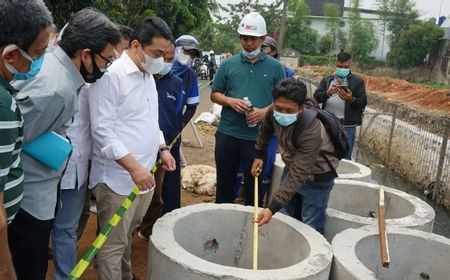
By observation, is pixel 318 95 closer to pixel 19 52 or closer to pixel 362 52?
pixel 19 52

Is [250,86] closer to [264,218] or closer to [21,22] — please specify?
[264,218]

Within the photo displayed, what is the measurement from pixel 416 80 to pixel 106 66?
38.6 m

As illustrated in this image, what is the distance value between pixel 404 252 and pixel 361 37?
4591 centimetres

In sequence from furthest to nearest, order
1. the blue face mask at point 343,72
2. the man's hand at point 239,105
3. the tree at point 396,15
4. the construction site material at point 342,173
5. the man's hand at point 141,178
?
1. the tree at point 396,15
2. the blue face mask at point 343,72
3. the construction site material at point 342,173
4. the man's hand at point 239,105
5. the man's hand at point 141,178

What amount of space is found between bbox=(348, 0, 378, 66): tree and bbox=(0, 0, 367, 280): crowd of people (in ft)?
141

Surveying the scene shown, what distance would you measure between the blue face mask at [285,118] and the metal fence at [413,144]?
4285mm

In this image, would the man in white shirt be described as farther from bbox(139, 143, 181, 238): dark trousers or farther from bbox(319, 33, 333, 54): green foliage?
bbox(319, 33, 333, 54): green foliage

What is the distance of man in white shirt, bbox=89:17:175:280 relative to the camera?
8.20 ft

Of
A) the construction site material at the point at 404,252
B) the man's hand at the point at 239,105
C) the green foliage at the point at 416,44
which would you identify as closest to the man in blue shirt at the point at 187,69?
the man's hand at the point at 239,105

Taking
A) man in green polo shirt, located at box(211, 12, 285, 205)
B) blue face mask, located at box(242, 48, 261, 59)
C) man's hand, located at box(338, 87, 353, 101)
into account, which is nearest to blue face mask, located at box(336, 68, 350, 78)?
man's hand, located at box(338, 87, 353, 101)

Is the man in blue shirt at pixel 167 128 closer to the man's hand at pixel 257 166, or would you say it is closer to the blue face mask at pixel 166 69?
the blue face mask at pixel 166 69

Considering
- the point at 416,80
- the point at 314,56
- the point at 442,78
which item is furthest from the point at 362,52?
the point at 442,78

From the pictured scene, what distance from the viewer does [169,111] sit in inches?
159

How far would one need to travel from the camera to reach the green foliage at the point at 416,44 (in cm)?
3594
